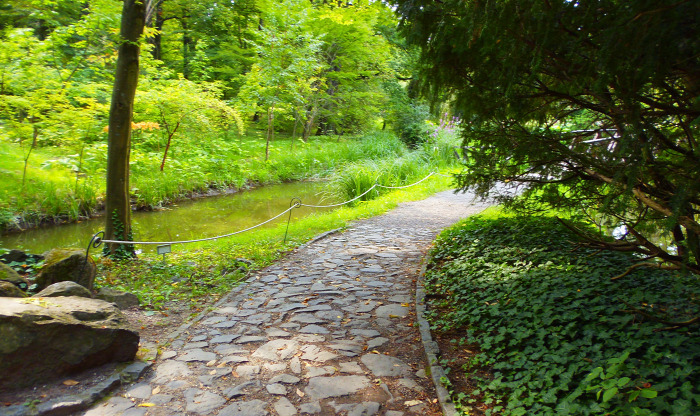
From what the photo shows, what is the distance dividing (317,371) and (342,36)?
2115cm

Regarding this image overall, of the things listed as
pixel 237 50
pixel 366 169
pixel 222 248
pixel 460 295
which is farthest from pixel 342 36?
pixel 460 295

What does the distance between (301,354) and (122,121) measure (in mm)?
4897

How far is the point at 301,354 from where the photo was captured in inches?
157

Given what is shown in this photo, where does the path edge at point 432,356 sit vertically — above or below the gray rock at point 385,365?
above

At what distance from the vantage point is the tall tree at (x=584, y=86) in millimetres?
2457

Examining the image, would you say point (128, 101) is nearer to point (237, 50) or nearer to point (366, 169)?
point (366, 169)

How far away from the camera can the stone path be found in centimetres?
323

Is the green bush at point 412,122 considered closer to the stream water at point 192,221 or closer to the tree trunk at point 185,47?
the stream water at point 192,221

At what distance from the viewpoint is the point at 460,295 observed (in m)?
5.01

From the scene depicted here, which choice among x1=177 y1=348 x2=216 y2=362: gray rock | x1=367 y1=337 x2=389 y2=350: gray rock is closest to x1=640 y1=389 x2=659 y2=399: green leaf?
x1=367 y1=337 x2=389 y2=350: gray rock

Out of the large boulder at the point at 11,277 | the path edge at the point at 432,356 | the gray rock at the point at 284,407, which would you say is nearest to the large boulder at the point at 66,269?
the large boulder at the point at 11,277

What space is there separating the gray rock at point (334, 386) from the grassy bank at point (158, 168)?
9307 mm

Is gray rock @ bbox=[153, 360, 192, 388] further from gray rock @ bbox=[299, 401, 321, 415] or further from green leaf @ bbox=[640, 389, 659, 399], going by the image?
green leaf @ bbox=[640, 389, 659, 399]

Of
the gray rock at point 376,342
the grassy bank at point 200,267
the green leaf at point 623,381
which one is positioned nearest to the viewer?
the green leaf at point 623,381
